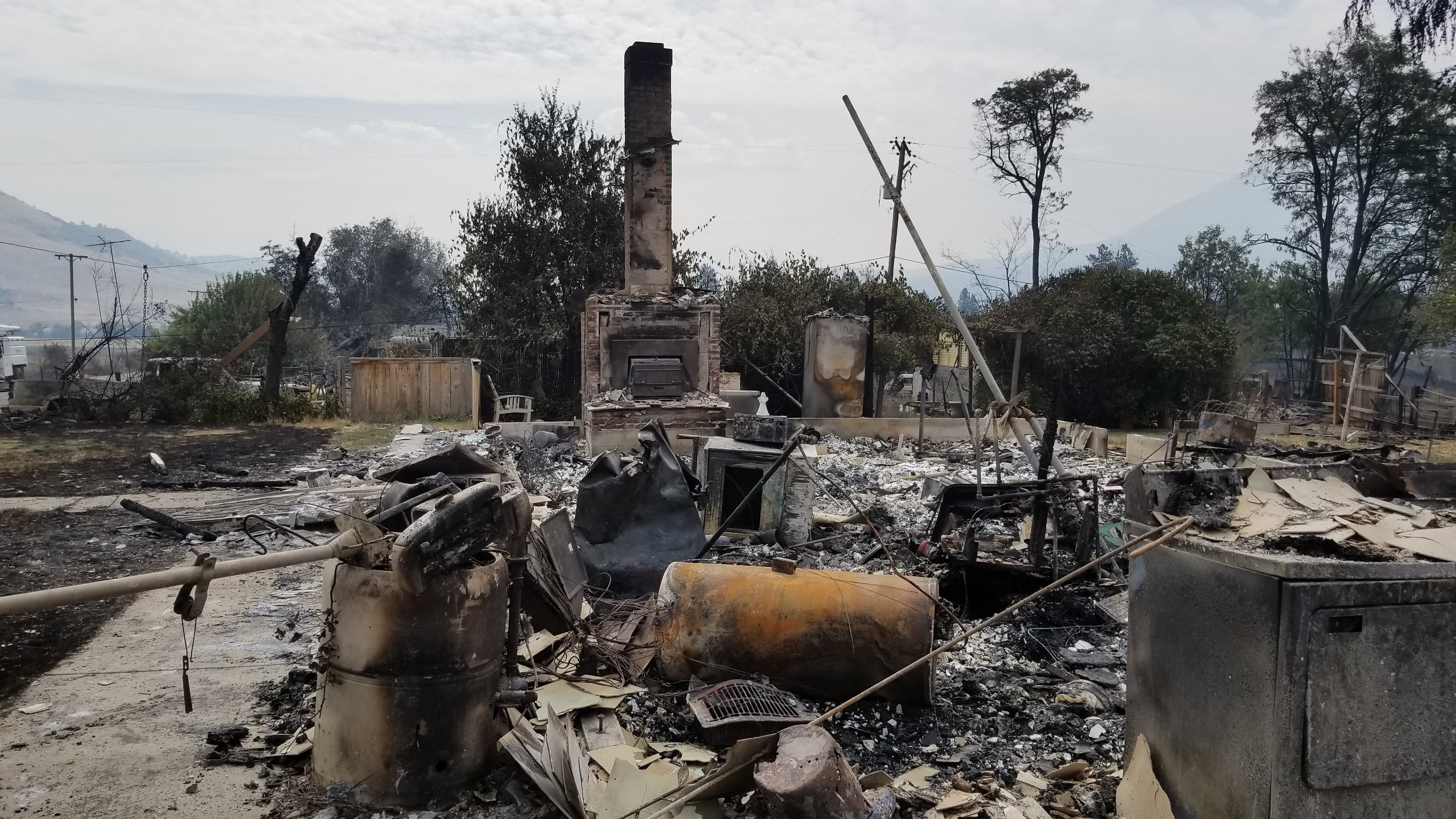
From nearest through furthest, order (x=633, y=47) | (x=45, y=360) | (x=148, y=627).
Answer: (x=148, y=627) → (x=633, y=47) → (x=45, y=360)

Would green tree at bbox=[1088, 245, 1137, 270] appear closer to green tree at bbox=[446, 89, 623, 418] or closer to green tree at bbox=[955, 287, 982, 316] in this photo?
green tree at bbox=[955, 287, 982, 316]

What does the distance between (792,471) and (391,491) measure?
14.0 feet

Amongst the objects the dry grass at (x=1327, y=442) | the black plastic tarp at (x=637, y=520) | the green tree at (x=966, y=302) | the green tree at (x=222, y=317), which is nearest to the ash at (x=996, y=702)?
the black plastic tarp at (x=637, y=520)

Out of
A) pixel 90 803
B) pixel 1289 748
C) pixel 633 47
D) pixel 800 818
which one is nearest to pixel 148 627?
pixel 90 803

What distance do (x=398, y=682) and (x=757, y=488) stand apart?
4379 mm

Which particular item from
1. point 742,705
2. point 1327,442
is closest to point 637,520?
point 742,705

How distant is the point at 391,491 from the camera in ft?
14.1

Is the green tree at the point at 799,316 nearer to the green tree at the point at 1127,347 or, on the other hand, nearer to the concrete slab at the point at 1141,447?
the green tree at the point at 1127,347

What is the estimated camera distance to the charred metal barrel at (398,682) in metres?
3.32

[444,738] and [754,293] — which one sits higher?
[754,293]

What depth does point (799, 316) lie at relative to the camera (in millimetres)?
20203

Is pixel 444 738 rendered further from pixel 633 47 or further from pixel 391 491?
pixel 633 47

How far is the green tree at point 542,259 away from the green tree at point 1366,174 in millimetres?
21232

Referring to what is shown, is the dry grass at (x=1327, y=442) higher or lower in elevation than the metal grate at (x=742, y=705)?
higher
